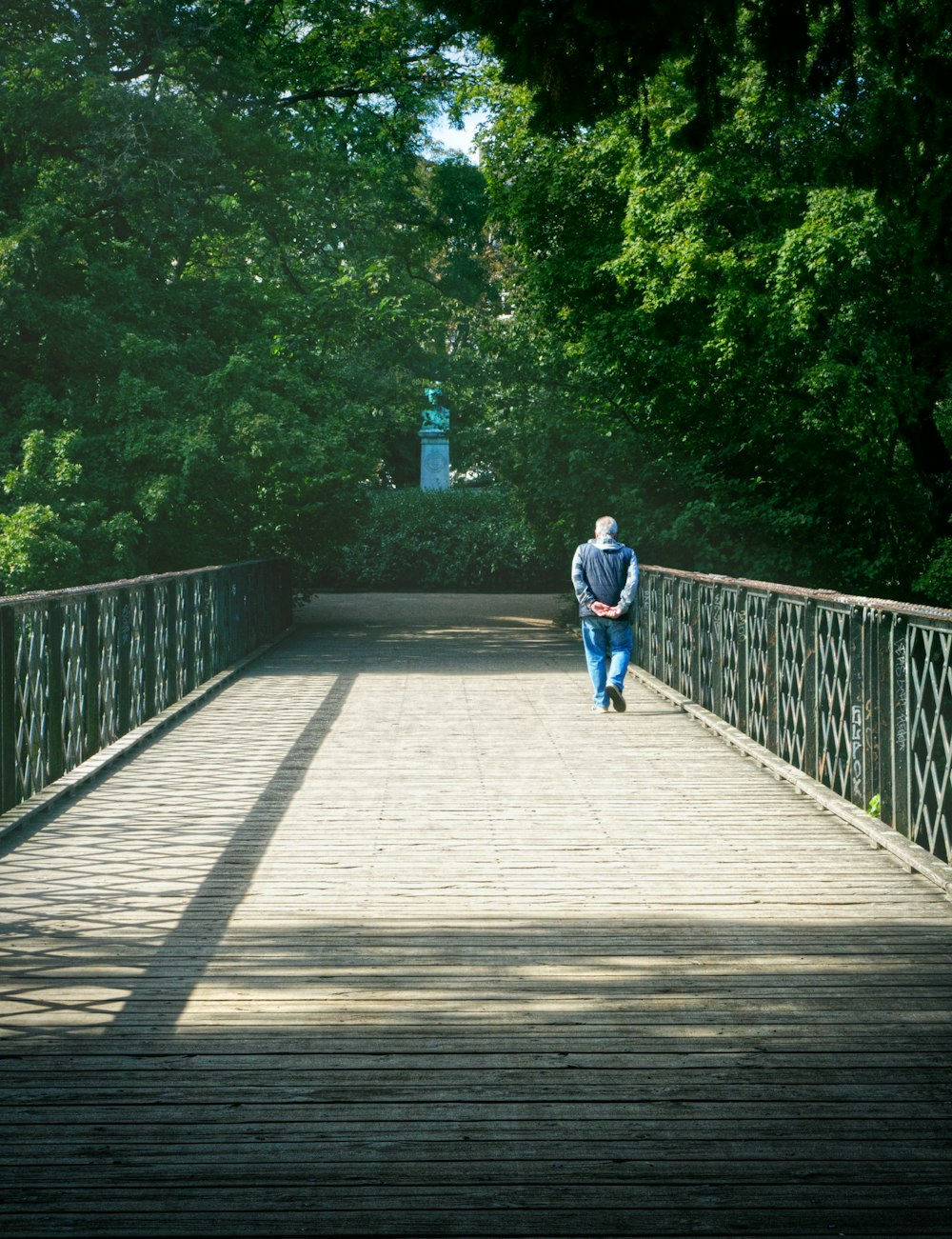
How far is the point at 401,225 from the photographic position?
3381cm

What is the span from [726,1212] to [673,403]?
62.3ft

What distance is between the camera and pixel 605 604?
1413 centimetres

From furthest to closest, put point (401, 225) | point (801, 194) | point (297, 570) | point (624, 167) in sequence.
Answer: point (401, 225), point (297, 570), point (624, 167), point (801, 194)

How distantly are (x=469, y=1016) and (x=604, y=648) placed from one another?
9.41m

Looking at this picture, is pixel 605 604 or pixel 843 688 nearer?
pixel 843 688

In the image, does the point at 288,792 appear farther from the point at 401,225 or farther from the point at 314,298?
the point at 401,225

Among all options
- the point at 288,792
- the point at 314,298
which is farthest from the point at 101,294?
the point at 288,792

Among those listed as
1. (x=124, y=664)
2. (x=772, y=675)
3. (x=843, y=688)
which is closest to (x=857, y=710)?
(x=843, y=688)

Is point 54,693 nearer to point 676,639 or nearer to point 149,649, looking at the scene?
point 149,649

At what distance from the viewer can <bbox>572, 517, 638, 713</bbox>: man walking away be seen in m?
14.1

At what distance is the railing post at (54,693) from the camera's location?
9.61 m

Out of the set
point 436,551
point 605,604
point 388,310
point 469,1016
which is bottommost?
point 469,1016

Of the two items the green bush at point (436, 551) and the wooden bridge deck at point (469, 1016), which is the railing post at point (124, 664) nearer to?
the wooden bridge deck at point (469, 1016)

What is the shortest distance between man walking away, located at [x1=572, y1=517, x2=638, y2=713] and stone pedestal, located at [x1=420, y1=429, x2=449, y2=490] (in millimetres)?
38634
